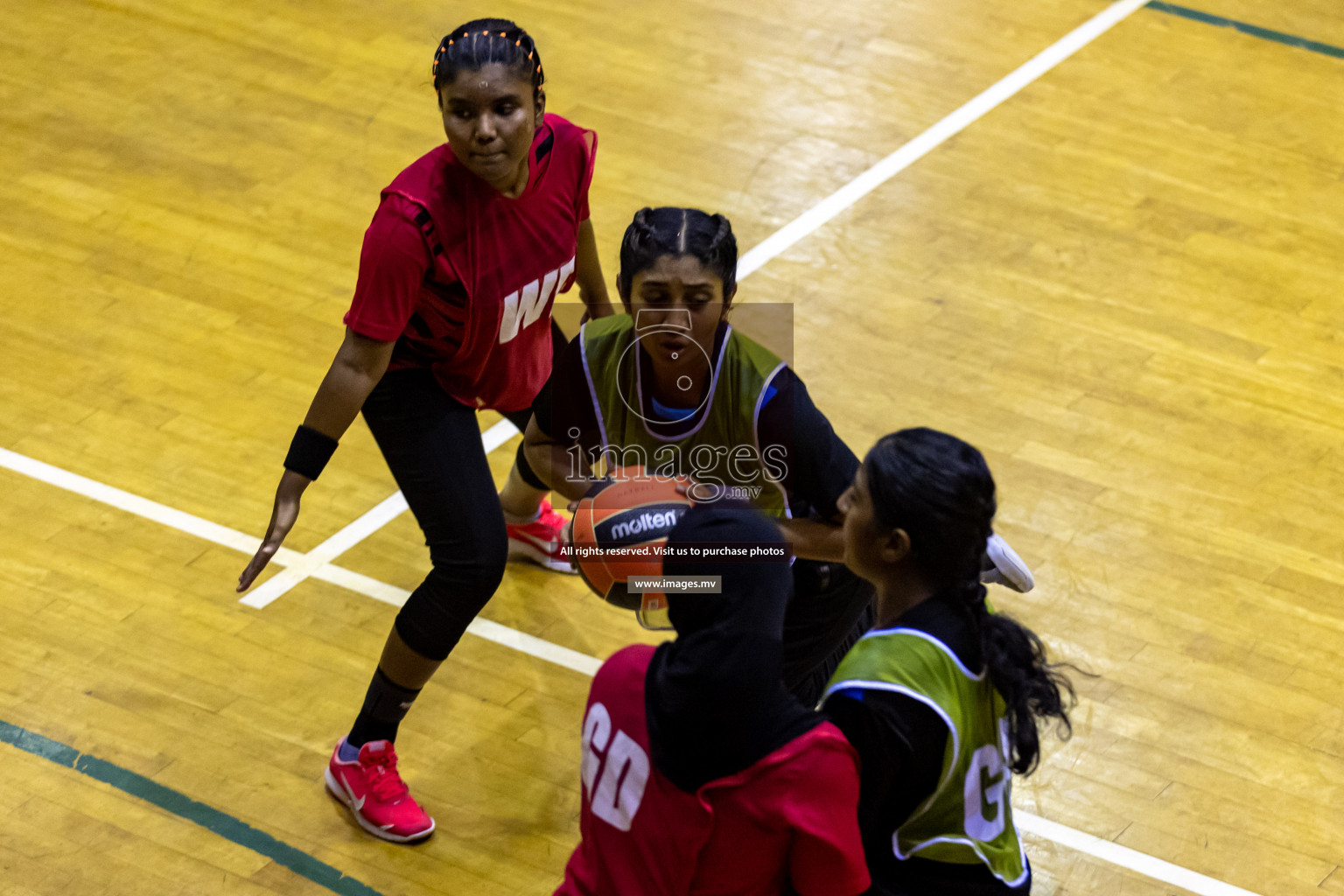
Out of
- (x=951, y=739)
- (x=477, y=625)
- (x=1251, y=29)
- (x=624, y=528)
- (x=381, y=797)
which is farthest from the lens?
(x=1251, y=29)

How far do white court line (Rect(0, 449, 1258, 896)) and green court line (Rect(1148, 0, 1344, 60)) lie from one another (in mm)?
5104

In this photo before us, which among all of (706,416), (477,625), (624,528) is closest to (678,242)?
(706,416)

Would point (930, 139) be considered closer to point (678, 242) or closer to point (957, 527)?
point (678, 242)

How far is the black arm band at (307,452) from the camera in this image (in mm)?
2986

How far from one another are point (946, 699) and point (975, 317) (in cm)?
320

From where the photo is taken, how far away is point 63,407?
4562 millimetres

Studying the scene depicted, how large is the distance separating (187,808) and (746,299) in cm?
273

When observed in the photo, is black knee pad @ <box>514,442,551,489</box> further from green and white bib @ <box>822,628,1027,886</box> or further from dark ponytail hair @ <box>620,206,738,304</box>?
green and white bib @ <box>822,628,1027,886</box>

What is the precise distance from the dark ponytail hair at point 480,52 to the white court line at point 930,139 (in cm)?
173

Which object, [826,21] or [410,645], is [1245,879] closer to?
[410,645]

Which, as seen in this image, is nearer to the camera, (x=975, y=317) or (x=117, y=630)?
(x=117, y=630)

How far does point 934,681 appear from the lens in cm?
211

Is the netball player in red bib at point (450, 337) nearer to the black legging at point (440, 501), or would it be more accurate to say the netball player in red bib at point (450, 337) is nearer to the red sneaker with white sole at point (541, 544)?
the black legging at point (440, 501)

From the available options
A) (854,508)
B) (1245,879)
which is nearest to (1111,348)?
(1245,879)
